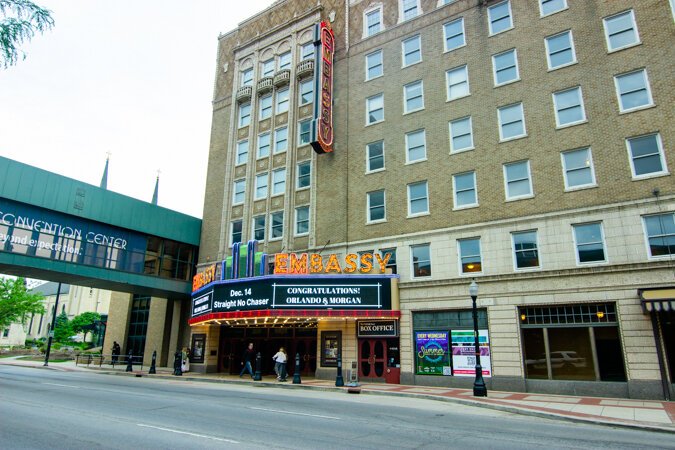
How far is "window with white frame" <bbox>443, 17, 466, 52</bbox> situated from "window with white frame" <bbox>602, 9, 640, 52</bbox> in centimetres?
789

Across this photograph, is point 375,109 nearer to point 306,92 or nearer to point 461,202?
point 306,92

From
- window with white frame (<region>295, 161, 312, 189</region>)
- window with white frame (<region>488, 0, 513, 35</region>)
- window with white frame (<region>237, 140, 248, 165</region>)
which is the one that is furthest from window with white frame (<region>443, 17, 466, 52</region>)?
window with white frame (<region>237, 140, 248, 165</region>)

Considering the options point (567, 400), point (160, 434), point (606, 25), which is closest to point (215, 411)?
point (160, 434)

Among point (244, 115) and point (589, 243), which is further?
point (244, 115)

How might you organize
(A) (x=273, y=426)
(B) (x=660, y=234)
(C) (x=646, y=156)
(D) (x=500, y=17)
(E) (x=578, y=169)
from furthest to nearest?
1. (D) (x=500, y=17)
2. (E) (x=578, y=169)
3. (C) (x=646, y=156)
4. (B) (x=660, y=234)
5. (A) (x=273, y=426)

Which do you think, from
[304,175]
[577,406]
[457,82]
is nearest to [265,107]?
[304,175]

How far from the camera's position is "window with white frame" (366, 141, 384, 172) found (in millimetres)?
29438

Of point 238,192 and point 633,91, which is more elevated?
point 633,91

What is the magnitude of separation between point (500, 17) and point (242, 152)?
21.3 metres

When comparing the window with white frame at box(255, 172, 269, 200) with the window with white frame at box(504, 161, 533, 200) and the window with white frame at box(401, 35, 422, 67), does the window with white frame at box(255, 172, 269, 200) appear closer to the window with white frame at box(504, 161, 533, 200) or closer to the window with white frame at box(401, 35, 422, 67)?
the window with white frame at box(401, 35, 422, 67)

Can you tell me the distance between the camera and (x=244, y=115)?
124 feet

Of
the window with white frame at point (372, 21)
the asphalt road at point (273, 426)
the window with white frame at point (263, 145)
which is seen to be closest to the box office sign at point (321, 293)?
the asphalt road at point (273, 426)

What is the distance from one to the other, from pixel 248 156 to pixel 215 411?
2517 centimetres

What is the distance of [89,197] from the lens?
3094 centimetres
